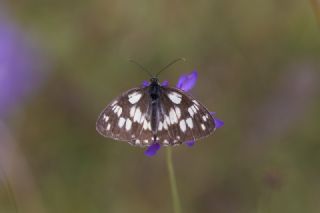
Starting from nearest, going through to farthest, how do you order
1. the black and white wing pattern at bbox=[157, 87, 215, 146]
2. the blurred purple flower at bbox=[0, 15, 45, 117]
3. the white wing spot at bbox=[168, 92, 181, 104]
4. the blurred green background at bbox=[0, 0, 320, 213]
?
the black and white wing pattern at bbox=[157, 87, 215, 146]
the white wing spot at bbox=[168, 92, 181, 104]
the blurred green background at bbox=[0, 0, 320, 213]
the blurred purple flower at bbox=[0, 15, 45, 117]

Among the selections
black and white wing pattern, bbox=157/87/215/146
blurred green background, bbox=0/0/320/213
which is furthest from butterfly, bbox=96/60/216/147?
blurred green background, bbox=0/0/320/213

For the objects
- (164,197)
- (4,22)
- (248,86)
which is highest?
(4,22)

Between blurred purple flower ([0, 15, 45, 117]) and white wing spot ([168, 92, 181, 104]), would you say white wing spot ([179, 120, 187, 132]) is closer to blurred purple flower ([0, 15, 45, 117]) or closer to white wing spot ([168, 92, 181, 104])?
white wing spot ([168, 92, 181, 104])

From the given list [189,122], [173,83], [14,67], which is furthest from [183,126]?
[14,67]

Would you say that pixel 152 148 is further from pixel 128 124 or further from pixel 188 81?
pixel 188 81

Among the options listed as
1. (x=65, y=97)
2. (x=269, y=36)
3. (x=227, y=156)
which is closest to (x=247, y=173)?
(x=227, y=156)

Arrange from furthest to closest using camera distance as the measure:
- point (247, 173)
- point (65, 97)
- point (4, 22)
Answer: point (4, 22) < point (65, 97) < point (247, 173)

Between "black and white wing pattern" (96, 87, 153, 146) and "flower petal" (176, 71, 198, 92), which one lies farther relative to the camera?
"flower petal" (176, 71, 198, 92)

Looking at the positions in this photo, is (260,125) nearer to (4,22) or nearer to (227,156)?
(227,156)

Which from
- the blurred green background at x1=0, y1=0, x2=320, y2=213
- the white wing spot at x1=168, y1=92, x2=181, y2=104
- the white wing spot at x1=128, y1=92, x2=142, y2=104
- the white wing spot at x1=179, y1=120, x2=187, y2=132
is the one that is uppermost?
the blurred green background at x1=0, y1=0, x2=320, y2=213
